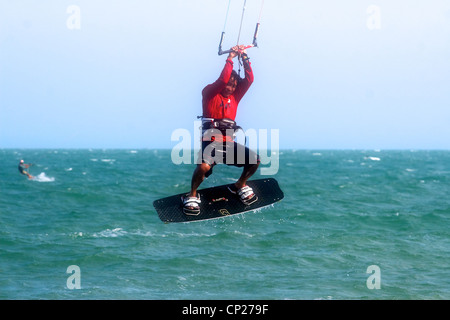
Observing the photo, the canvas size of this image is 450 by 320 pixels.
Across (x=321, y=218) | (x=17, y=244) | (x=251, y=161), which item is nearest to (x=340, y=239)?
(x=321, y=218)

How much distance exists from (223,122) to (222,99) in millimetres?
434

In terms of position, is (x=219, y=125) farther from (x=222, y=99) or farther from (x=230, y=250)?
(x=230, y=250)

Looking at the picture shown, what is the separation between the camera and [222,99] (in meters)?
9.76

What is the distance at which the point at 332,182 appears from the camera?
219ft

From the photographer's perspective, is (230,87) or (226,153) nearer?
(230,87)

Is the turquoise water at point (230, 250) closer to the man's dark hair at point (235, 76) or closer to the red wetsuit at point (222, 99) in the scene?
the red wetsuit at point (222, 99)

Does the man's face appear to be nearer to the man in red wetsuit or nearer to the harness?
the man in red wetsuit

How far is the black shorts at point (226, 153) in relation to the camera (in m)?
9.97

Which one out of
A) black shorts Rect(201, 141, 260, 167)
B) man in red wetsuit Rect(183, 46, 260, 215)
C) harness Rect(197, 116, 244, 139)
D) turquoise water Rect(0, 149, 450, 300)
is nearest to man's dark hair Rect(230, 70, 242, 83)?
man in red wetsuit Rect(183, 46, 260, 215)

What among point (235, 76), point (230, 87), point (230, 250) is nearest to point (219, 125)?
point (230, 87)

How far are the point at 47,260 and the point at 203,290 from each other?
31.5 ft

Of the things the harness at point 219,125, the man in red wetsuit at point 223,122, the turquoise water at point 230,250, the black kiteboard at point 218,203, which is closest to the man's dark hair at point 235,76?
the man in red wetsuit at point 223,122

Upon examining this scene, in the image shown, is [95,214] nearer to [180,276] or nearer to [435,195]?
[180,276]

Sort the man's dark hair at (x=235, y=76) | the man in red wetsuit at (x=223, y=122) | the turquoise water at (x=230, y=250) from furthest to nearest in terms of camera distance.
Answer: the turquoise water at (x=230, y=250) → the man's dark hair at (x=235, y=76) → the man in red wetsuit at (x=223, y=122)
